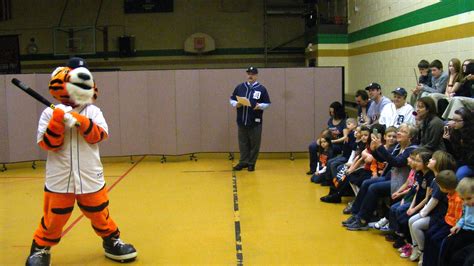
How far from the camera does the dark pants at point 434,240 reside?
13.3 feet

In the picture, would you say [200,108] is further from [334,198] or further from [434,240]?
A: [434,240]

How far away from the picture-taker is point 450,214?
412cm

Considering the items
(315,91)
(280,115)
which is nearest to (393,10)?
(315,91)

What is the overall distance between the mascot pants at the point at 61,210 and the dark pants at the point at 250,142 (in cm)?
471

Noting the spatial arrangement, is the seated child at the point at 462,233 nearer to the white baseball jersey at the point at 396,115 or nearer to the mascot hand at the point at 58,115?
the white baseball jersey at the point at 396,115

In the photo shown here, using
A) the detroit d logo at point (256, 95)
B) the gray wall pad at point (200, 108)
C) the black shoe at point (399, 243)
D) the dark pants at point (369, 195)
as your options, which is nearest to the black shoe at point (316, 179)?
the detroit d logo at point (256, 95)

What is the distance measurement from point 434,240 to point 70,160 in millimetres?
2943

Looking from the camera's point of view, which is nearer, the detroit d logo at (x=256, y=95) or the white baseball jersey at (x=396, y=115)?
the white baseball jersey at (x=396, y=115)

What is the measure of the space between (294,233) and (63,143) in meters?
2.49

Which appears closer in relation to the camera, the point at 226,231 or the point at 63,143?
the point at 63,143

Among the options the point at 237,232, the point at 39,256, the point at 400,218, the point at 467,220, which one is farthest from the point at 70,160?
the point at 467,220

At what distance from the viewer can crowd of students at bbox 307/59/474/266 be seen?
4.03 meters

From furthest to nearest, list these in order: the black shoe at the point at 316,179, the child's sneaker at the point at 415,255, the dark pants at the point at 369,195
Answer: the black shoe at the point at 316,179 < the dark pants at the point at 369,195 < the child's sneaker at the point at 415,255

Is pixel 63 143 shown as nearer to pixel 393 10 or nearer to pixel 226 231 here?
pixel 226 231
